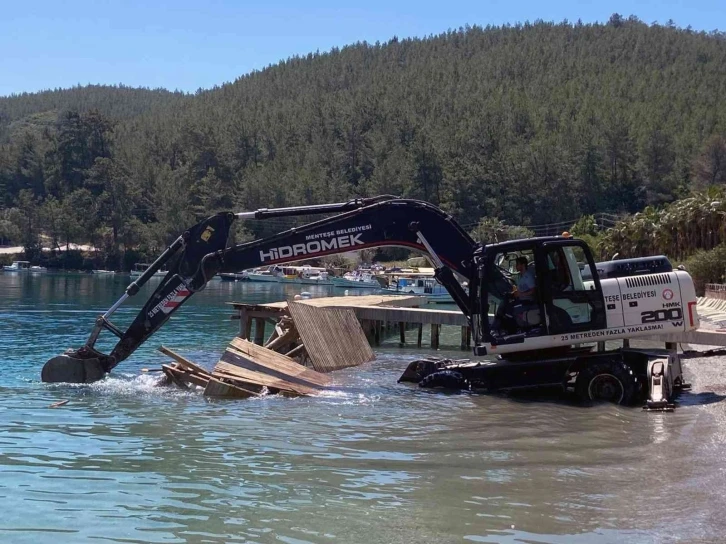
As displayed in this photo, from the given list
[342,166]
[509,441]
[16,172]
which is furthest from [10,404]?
[16,172]

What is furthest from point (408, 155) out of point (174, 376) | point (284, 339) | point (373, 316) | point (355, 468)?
point (355, 468)

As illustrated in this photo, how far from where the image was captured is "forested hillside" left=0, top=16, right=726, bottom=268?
134m

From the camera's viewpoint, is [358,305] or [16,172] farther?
[16,172]

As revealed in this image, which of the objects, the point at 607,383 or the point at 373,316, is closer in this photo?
the point at 607,383

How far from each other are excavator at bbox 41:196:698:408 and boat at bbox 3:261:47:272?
12127 centimetres

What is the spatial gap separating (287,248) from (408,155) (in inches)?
4956

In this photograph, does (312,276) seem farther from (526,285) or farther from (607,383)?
(607,383)

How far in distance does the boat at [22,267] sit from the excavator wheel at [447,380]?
124018mm

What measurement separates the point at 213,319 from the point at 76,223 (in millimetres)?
104080

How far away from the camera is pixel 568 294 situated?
18.9m

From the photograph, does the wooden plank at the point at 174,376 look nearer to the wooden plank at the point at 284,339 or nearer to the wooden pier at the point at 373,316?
the wooden plank at the point at 284,339

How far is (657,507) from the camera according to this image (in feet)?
36.0

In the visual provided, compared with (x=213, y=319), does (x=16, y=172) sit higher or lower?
higher

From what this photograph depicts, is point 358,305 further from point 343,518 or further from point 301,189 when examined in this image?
point 301,189
